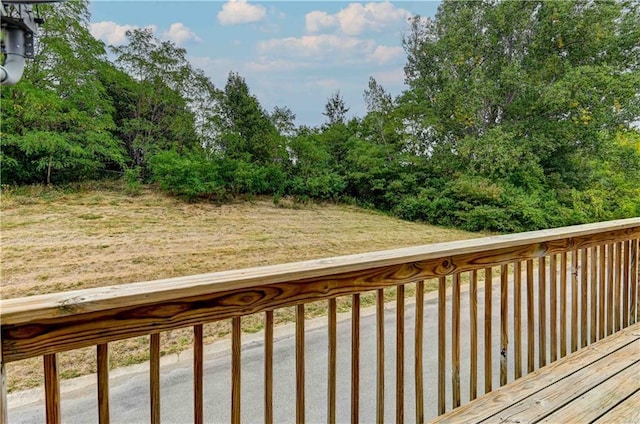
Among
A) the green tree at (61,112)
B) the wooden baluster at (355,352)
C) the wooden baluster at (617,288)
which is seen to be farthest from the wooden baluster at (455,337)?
the green tree at (61,112)

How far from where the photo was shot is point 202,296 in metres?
0.84

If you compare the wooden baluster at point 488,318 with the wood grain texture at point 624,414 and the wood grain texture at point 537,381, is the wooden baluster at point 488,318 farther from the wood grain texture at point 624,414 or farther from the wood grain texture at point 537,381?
the wood grain texture at point 624,414

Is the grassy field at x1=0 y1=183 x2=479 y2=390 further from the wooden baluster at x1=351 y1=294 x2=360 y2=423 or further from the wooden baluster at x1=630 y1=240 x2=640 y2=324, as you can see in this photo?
the wooden baluster at x1=630 y1=240 x2=640 y2=324

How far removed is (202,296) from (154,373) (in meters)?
0.18

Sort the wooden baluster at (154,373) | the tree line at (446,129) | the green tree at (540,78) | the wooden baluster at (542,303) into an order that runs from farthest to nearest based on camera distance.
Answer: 1. the green tree at (540,78)
2. the tree line at (446,129)
3. the wooden baluster at (542,303)
4. the wooden baluster at (154,373)

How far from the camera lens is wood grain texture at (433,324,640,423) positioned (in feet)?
4.31

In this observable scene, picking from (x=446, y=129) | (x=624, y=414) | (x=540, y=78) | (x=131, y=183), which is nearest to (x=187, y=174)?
(x=131, y=183)

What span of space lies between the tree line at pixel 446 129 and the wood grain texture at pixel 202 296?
7245 millimetres

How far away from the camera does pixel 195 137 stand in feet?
28.3

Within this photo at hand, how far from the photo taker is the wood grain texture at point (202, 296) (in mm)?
655

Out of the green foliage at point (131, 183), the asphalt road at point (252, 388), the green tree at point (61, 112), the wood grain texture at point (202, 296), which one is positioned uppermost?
the green tree at point (61, 112)

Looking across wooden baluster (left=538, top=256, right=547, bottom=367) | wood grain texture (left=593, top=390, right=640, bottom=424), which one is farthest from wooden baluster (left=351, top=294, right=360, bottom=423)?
wooden baluster (left=538, top=256, right=547, bottom=367)

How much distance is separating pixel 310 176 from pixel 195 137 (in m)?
2.90

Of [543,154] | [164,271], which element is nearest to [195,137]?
[164,271]
